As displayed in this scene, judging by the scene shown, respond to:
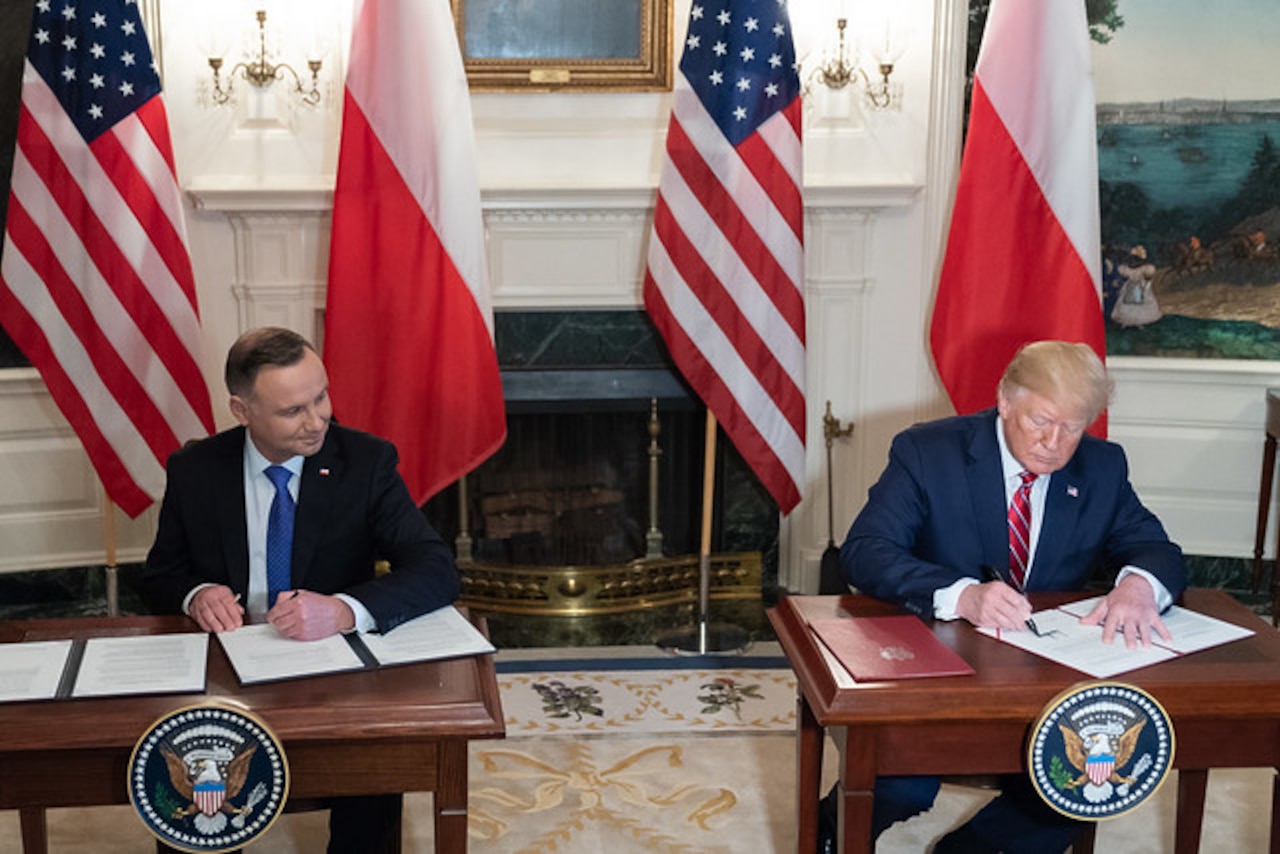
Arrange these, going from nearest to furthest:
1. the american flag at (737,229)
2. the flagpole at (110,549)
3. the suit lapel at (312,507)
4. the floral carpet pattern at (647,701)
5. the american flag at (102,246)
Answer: the suit lapel at (312,507) < the floral carpet pattern at (647,701) < the american flag at (102,246) < the american flag at (737,229) < the flagpole at (110,549)

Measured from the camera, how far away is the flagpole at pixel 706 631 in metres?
4.89

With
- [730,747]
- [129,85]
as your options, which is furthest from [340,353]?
[730,747]

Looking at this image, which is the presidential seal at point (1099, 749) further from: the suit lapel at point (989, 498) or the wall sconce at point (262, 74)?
the wall sconce at point (262, 74)

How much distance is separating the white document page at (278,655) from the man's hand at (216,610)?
0.8 inches

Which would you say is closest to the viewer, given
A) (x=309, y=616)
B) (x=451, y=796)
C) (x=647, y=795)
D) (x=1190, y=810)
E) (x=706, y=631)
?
(x=451, y=796)

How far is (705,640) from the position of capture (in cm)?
495

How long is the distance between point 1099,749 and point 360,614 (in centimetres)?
128

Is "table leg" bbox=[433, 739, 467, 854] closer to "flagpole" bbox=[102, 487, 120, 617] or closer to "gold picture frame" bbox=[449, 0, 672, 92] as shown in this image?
"flagpole" bbox=[102, 487, 120, 617]

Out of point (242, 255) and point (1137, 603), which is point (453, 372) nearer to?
point (242, 255)

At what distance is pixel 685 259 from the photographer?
15.2 feet

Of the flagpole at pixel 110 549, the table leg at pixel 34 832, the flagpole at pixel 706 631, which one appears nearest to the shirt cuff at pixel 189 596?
the table leg at pixel 34 832

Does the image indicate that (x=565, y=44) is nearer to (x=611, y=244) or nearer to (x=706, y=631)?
(x=611, y=244)

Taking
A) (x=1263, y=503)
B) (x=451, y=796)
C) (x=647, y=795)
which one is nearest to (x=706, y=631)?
(x=647, y=795)

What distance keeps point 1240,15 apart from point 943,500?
2963mm
